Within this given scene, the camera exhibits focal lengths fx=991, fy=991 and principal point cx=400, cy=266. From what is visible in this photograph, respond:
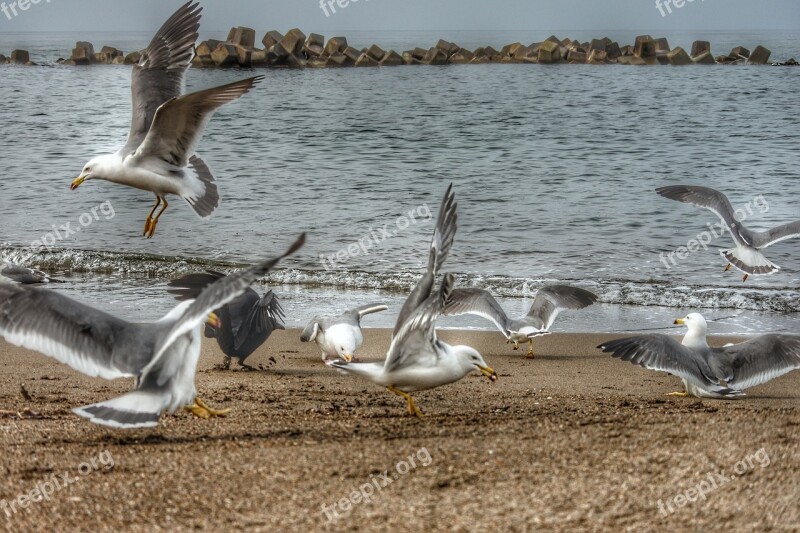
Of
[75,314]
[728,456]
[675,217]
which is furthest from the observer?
[675,217]

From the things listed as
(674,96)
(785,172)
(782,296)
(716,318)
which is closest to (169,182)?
(716,318)

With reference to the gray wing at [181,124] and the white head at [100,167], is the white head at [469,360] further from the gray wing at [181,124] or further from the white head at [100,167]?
the white head at [100,167]

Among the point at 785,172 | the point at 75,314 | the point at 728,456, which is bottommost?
the point at 785,172

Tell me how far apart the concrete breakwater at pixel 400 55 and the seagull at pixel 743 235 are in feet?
132

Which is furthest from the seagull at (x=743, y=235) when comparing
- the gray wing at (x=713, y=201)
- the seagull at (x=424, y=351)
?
the seagull at (x=424, y=351)

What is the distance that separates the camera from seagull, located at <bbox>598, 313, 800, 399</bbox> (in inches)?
249

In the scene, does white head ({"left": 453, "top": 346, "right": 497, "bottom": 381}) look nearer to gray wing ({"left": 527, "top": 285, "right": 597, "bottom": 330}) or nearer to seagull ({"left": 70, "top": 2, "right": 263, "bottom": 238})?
seagull ({"left": 70, "top": 2, "right": 263, "bottom": 238})

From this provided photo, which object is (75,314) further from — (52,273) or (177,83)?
(52,273)

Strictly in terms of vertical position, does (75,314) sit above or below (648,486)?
→ above

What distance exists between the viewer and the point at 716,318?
32.3ft

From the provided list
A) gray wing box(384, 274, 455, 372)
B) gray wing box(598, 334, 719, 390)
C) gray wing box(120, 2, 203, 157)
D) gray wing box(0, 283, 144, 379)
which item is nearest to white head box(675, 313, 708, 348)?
gray wing box(598, 334, 719, 390)

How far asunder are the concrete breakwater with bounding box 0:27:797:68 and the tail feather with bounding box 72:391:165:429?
148 ft

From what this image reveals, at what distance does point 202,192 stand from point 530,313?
2.94 m

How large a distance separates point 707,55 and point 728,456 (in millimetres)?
53612
